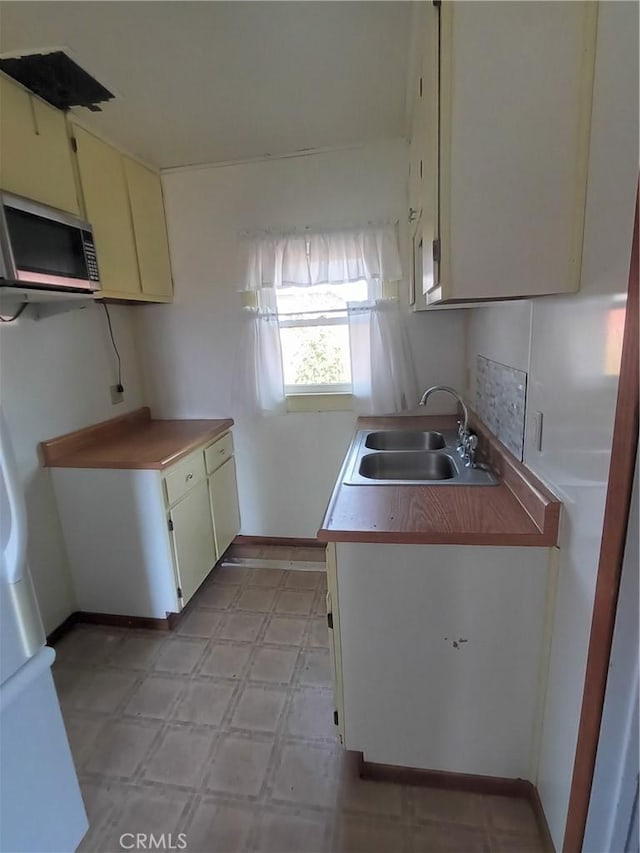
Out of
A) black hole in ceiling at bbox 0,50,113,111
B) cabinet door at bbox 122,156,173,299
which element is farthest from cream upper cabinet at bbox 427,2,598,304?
cabinet door at bbox 122,156,173,299

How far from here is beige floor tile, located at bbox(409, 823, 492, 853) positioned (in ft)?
3.93

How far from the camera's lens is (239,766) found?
1462 millimetres

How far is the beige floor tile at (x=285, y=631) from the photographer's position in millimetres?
2059

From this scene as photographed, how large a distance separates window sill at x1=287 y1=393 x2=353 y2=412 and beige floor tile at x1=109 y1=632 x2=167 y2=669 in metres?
1.48

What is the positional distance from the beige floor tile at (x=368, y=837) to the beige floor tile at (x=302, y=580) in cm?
123

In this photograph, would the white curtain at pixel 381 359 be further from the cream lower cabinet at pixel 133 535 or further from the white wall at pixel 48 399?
the white wall at pixel 48 399

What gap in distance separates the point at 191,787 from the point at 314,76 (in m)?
2.67

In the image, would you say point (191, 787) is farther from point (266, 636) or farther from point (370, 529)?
point (370, 529)

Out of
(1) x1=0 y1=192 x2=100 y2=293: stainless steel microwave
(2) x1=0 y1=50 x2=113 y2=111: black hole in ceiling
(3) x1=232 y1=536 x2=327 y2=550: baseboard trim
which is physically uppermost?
(2) x1=0 y1=50 x2=113 y2=111: black hole in ceiling

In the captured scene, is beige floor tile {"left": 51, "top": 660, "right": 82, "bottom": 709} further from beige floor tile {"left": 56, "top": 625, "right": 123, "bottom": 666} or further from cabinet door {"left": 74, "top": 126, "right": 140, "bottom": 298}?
cabinet door {"left": 74, "top": 126, "right": 140, "bottom": 298}

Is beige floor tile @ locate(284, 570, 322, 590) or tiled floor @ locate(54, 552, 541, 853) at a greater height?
tiled floor @ locate(54, 552, 541, 853)

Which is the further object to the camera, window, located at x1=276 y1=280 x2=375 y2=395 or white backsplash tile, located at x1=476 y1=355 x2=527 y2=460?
window, located at x1=276 y1=280 x2=375 y2=395

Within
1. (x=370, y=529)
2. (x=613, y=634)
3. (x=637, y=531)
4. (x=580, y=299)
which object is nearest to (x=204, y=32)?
(x=580, y=299)

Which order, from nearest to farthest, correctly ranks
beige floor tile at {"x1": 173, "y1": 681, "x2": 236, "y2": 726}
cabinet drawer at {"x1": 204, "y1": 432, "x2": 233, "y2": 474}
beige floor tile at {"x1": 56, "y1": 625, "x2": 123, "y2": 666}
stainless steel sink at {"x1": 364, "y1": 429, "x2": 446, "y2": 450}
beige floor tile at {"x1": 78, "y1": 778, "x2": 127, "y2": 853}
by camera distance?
1. beige floor tile at {"x1": 78, "y1": 778, "x2": 127, "y2": 853}
2. beige floor tile at {"x1": 173, "y1": 681, "x2": 236, "y2": 726}
3. beige floor tile at {"x1": 56, "y1": 625, "x2": 123, "y2": 666}
4. stainless steel sink at {"x1": 364, "y1": 429, "x2": 446, "y2": 450}
5. cabinet drawer at {"x1": 204, "y1": 432, "x2": 233, "y2": 474}
